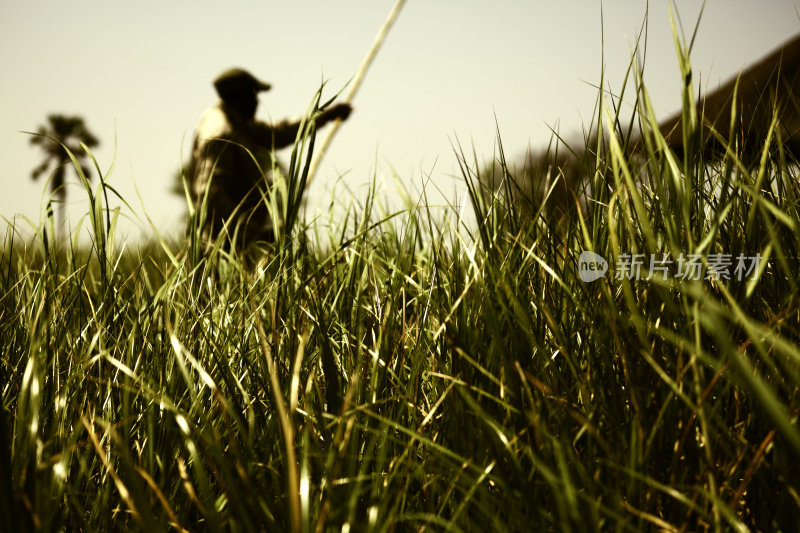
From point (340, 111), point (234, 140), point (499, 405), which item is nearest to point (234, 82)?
point (234, 140)

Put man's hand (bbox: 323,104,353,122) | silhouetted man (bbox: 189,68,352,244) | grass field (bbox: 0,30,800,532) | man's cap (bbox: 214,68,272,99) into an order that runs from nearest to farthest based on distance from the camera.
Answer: grass field (bbox: 0,30,800,532) < man's hand (bbox: 323,104,353,122) < silhouetted man (bbox: 189,68,352,244) < man's cap (bbox: 214,68,272,99)

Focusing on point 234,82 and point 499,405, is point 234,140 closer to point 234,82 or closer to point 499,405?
point 234,82

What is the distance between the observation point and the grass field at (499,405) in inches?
21.9

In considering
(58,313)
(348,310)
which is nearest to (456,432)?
(348,310)

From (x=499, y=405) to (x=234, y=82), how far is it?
3.78m

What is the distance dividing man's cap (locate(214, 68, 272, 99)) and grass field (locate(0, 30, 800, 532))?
10.3 feet

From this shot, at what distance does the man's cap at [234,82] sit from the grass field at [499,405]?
315cm

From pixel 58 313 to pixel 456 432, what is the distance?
2.73ft

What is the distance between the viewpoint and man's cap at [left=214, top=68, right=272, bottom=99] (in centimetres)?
389

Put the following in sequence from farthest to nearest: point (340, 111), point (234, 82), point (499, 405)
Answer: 1. point (234, 82)
2. point (340, 111)
3. point (499, 405)

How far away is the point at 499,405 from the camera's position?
0.77 m

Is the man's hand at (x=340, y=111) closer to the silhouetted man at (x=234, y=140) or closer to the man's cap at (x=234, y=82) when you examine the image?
the silhouetted man at (x=234, y=140)

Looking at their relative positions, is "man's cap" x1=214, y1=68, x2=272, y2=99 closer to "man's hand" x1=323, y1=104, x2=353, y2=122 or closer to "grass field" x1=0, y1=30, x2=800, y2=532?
"man's hand" x1=323, y1=104, x2=353, y2=122

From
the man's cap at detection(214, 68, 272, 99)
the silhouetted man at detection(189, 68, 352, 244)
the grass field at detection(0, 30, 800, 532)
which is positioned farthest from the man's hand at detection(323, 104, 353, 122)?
the grass field at detection(0, 30, 800, 532)
